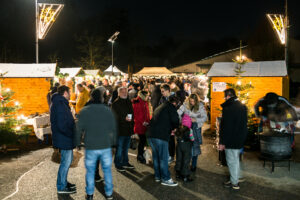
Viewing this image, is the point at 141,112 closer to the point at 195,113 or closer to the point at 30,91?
the point at 195,113

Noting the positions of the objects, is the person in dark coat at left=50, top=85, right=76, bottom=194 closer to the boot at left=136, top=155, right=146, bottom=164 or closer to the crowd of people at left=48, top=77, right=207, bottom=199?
the crowd of people at left=48, top=77, right=207, bottom=199

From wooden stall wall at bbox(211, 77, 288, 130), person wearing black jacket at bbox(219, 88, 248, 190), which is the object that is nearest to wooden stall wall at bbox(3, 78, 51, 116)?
wooden stall wall at bbox(211, 77, 288, 130)

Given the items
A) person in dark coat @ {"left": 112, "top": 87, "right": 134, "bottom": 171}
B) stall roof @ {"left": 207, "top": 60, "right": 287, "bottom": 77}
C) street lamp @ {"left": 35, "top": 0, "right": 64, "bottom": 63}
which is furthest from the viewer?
street lamp @ {"left": 35, "top": 0, "right": 64, "bottom": 63}

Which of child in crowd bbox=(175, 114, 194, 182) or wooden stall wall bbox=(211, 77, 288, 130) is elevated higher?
wooden stall wall bbox=(211, 77, 288, 130)

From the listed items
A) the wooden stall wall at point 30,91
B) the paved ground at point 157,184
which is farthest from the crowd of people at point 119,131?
the wooden stall wall at point 30,91

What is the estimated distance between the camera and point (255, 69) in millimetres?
10797

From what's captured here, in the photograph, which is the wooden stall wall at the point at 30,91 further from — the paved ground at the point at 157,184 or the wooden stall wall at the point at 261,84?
the wooden stall wall at the point at 261,84

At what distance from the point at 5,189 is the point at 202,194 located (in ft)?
12.4

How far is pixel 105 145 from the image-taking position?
4.88 m

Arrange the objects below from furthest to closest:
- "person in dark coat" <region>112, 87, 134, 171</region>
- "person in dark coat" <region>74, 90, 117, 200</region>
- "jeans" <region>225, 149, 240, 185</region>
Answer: "person in dark coat" <region>112, 87, 134, 171</region>, "jeans" <region>225, 149, 240, 185</region>, "person in dark coat" <region>74, 90, 117, 200</region>

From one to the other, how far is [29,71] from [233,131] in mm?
9902

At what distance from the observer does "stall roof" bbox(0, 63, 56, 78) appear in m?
12.5

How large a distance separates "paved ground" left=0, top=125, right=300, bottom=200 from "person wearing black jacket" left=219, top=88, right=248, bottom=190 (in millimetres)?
503

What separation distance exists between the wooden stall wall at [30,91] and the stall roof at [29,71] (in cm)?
38
